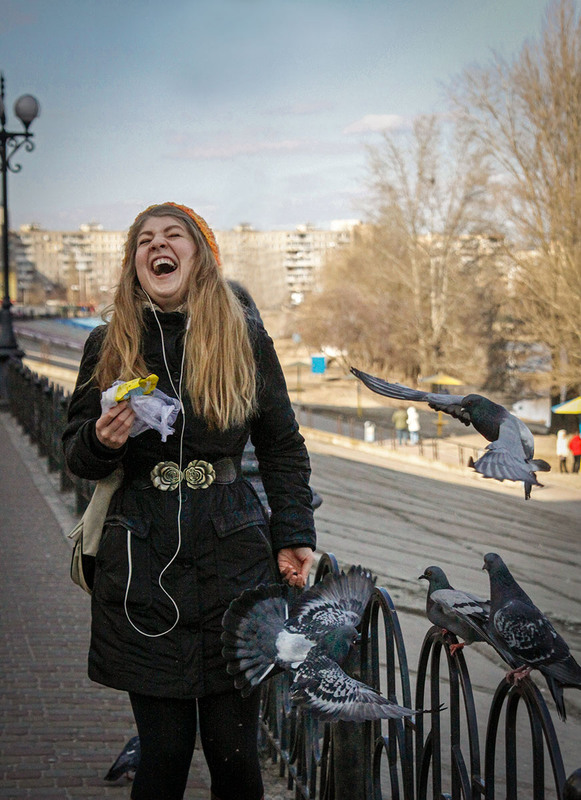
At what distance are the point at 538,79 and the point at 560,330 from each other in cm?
820

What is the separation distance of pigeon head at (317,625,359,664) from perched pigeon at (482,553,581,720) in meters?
0.65

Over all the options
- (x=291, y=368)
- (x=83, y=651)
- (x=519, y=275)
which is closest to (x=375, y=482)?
(x=519, y=275)

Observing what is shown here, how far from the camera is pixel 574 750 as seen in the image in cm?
660

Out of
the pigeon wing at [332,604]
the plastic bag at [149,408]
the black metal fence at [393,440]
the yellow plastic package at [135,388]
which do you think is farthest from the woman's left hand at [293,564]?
the black metal fence at [393,440]

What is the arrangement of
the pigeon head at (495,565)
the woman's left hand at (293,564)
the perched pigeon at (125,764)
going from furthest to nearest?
the perched pigeon at (125,764) → the woman's left hand at (293,564) → the pigeon head at (495,565)

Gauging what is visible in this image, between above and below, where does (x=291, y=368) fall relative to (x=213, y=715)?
below

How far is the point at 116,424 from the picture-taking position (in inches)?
88.6

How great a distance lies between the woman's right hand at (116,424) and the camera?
2.24m

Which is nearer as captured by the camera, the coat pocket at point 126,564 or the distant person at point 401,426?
the coat pocket at point 126,564

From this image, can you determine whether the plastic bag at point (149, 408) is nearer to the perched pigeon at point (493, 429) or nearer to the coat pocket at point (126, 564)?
the coat pocket at point (126, 564)

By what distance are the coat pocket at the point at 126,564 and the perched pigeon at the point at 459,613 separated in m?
0.75

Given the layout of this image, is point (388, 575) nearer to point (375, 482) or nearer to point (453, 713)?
point (453, 713)

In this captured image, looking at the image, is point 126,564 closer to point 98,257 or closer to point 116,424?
point 116,424

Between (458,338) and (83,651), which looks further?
(458,338)
